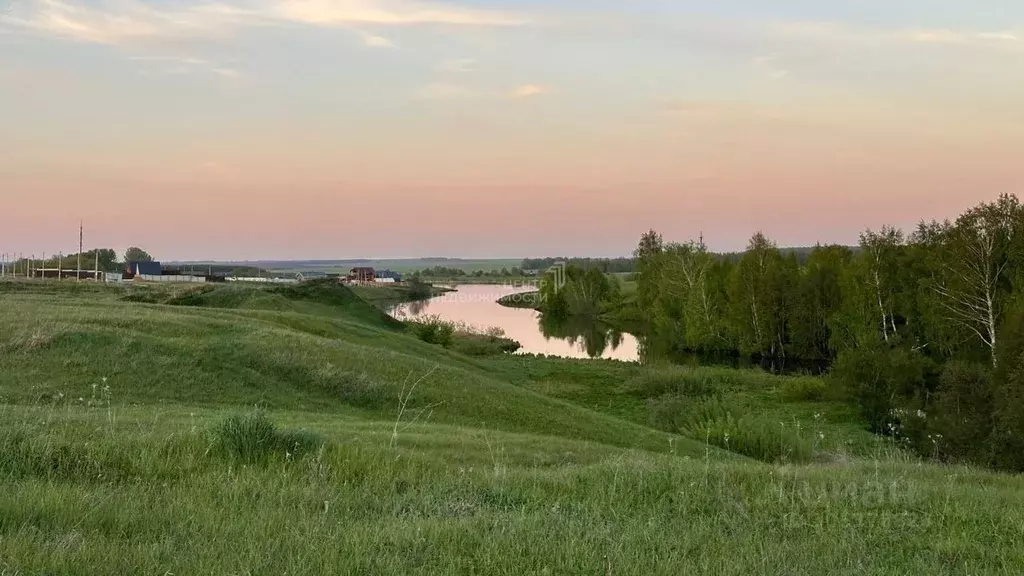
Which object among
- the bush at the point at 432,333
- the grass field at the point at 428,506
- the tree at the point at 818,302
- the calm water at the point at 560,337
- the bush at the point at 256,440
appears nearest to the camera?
the grass field at the point at 428,506

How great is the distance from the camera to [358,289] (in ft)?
405

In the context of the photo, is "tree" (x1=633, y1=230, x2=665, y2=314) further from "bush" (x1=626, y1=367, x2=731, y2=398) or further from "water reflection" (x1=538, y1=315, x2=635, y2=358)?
"bush" (x1=626, y1=367, x2=731, y2=398)

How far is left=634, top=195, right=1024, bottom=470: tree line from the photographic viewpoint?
1942cm

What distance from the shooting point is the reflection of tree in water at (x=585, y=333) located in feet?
213

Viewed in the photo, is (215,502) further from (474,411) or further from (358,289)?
(358,289)

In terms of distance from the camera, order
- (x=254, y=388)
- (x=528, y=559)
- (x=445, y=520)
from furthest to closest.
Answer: (x=254, y=388) → (x=445, y=520) → (x=528, y=559)

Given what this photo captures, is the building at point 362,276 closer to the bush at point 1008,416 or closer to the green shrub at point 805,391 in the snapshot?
the green shrub at point 805,391

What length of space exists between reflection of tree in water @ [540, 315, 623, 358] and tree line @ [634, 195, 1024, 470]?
16.9ft

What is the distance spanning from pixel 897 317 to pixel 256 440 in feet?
168

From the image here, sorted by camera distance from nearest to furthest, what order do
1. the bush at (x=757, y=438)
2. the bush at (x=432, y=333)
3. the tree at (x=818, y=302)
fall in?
the bush at (x=757, y=438), the bush at (x=432, y=333), the tree at (x=818, y=302)

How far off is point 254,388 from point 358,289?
111 m

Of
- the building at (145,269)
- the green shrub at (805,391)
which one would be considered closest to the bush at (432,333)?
the green shrub at (805,391)

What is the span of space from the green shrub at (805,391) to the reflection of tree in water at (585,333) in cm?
2305

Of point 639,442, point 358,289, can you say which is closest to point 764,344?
point 639,442
